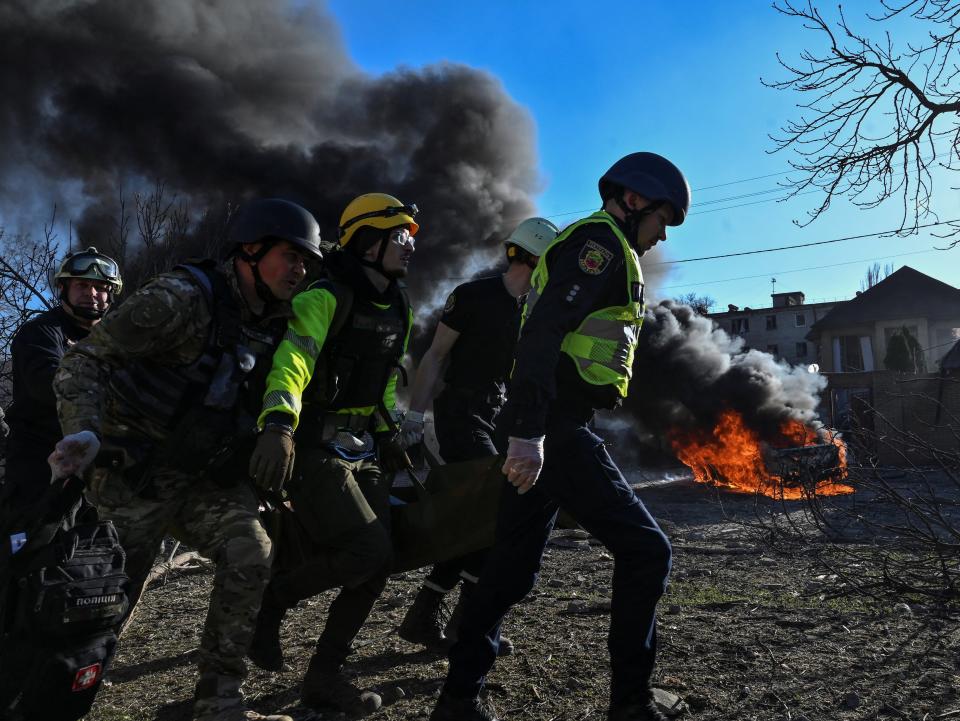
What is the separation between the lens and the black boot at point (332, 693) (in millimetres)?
2941

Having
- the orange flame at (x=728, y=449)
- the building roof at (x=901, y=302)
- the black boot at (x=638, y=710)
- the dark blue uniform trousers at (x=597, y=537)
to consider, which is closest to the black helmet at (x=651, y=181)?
the dark blue uniform trousers at (x=597, y=537)

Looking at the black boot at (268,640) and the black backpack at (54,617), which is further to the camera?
the black boot at (268,640)

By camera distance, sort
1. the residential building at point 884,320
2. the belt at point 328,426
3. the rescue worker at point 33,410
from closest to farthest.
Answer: the belt at point 328,426
the rescue worker at point 33,410
the residential building at point 884,320

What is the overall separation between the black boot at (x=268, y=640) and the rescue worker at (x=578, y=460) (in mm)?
931

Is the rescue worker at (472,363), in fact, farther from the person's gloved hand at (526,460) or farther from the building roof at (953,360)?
the building roof at (953,360)

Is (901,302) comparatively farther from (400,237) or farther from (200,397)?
(200,397)

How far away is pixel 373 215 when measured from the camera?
3529 millimetres

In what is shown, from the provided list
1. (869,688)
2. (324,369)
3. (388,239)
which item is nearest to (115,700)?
(324,369)

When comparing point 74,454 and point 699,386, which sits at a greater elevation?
point 699,386

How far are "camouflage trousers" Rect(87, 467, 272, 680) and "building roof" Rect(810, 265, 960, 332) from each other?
37658mm

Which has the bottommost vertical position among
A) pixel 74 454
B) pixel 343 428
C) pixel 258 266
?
pixel 74 454

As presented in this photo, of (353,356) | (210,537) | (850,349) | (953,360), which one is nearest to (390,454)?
(353,356)

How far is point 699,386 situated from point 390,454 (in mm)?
20433

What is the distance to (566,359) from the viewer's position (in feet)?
8.97
